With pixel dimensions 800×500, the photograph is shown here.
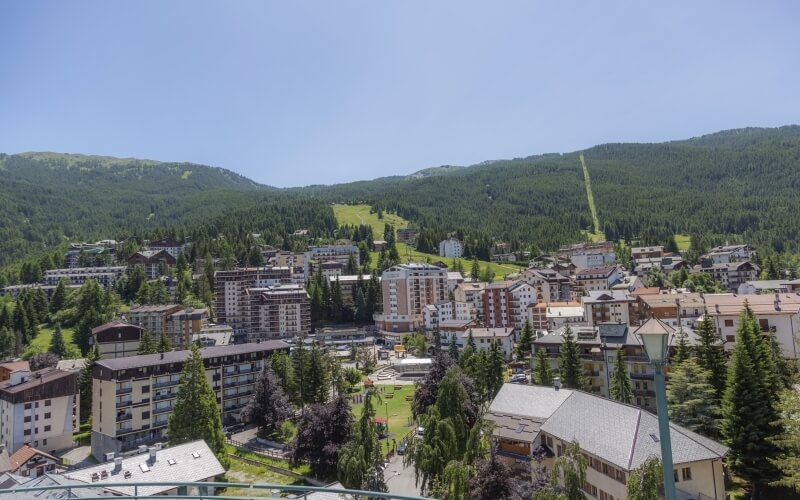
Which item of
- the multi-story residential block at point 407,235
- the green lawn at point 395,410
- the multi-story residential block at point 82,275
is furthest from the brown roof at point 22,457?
the multi-story residential block at point 407,235

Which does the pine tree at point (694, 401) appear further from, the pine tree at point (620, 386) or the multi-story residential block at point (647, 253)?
the multi-story residential block at point (647, 253)

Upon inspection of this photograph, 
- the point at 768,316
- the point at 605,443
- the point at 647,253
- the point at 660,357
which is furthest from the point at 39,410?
the point at 647,253

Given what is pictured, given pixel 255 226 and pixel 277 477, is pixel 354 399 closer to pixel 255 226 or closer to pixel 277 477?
pixel 277 477

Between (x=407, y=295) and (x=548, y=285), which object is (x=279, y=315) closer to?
(x=407, y=295)

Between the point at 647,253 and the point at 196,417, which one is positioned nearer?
the point at 196,417

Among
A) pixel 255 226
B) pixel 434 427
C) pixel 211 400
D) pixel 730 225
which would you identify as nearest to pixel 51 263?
pixel 255 226

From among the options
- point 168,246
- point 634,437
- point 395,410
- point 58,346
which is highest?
point 168,246
